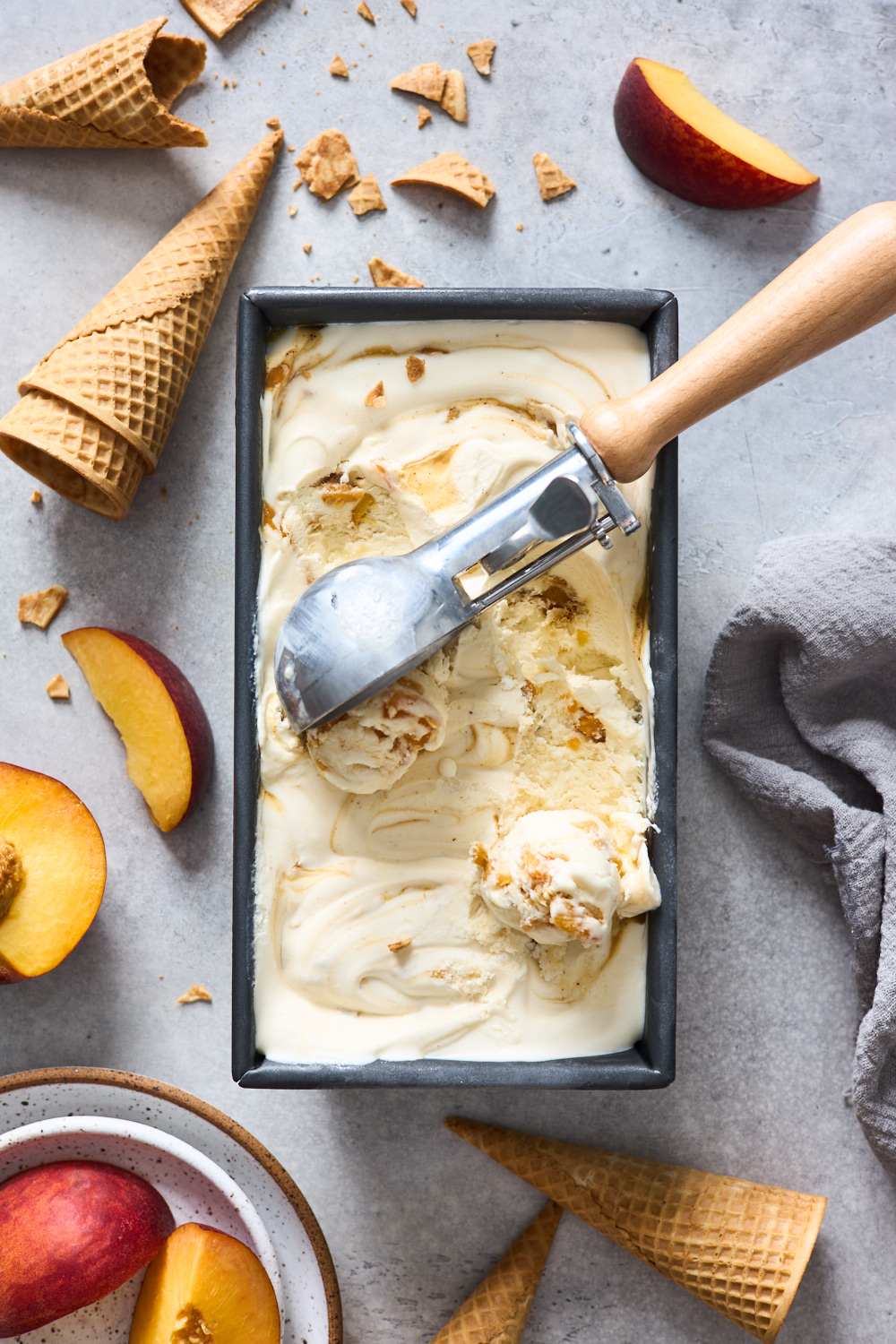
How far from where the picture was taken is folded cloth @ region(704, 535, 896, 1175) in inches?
69.2

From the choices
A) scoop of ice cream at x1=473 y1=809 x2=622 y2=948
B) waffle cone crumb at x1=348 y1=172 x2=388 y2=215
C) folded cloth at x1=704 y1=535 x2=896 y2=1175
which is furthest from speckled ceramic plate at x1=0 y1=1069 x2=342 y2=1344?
waffle cone crumb at x1=348 y1=172 x2=388 y2=215

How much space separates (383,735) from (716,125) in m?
1.31

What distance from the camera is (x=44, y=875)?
1.72m

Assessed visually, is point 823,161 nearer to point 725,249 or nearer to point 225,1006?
point 725,249

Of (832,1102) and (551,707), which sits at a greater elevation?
(551,707)

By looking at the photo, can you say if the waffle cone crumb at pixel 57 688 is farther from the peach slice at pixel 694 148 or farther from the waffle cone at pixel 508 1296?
the peach slice at pixel 694 148

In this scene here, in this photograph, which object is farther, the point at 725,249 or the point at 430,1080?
the point at 725,249

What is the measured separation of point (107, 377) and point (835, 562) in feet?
4.40

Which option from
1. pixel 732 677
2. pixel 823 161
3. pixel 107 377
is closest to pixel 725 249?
pixel 823 161

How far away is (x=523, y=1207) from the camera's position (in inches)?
74.7

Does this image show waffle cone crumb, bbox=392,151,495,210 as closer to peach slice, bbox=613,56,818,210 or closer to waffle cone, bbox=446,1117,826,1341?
peach slice, bbox=613,56,818,210

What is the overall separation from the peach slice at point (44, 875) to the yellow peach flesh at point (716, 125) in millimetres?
1674

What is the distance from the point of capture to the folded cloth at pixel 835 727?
1757 mm

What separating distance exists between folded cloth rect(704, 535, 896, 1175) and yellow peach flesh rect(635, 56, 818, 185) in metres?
0.70
